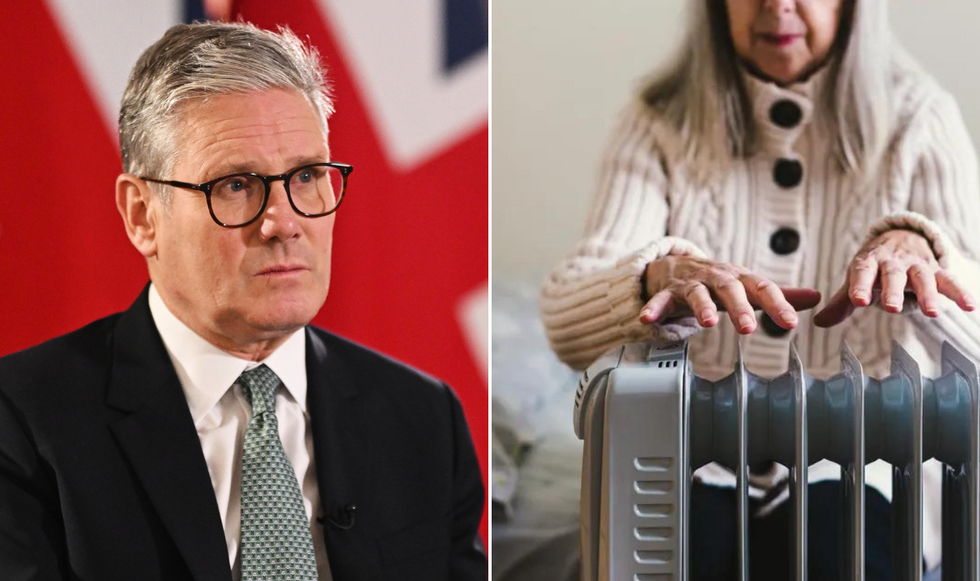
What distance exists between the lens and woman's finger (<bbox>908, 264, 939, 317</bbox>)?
55.4 inches

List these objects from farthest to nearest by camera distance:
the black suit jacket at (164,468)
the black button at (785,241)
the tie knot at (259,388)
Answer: the black button at (785,241), the tie knot at (259,388), the black suit jacket at (164,468)

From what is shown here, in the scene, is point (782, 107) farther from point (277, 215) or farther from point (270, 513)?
point (270, 513)

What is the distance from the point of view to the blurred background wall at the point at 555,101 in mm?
1742

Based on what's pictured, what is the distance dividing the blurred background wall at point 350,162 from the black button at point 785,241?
0.46 meters

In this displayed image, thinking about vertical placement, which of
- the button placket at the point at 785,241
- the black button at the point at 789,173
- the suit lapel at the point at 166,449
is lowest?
the suit lapel at the point at 166,449

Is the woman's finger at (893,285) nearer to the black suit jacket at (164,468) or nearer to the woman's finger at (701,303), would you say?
the woman's finger at (701,303)

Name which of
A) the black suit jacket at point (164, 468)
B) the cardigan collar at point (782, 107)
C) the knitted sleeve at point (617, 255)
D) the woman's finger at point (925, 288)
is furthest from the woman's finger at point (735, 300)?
the black suit jacket at point (164, 468)

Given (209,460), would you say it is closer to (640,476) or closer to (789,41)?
(640,476)

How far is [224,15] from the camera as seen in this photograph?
5.20ft

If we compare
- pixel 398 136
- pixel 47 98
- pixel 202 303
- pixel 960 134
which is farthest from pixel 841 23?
pixel 47 98

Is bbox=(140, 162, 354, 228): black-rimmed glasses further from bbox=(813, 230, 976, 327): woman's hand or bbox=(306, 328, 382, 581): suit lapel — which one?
bbox=(813, 230, 976, 327): woman's hand

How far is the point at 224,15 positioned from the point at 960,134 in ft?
3.69

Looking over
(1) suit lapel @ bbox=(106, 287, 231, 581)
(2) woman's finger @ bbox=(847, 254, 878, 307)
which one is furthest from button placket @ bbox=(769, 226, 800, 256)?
(1) suit lapel @ bbox=(106, 287, 231, 581)

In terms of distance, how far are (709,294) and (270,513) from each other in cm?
65
